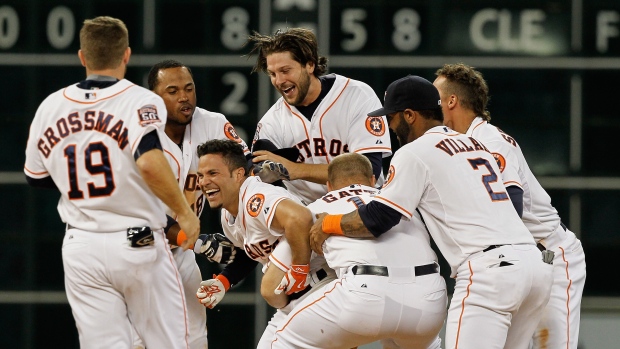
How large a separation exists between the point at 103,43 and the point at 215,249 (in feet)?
5.41

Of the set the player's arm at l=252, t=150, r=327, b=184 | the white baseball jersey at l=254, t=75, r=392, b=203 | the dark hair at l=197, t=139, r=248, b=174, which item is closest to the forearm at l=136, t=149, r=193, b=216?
the dark hair at l=197, t=139, r=248, b=174

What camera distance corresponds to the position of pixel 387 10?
438 inches

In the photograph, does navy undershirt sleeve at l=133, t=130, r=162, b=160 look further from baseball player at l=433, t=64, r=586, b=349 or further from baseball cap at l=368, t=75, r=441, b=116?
baseball player at l=433, t=64, r=586, b=349

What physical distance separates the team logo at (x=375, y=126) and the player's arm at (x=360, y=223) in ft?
3.73

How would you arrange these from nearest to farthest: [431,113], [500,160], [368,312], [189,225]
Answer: [189,225], [368,312], [431,113], [500,160]

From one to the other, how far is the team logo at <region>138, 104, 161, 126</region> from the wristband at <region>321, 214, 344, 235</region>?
0.98 meters

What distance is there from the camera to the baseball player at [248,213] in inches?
229

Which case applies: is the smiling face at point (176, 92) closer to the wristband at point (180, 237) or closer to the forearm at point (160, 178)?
the wristband at point (180, 237)

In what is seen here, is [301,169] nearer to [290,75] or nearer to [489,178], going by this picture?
[290,75]

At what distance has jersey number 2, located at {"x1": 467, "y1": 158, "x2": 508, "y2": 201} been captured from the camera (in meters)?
5.44

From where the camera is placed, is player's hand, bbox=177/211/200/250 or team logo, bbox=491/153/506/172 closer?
player's hand, bbox=177/211/200/250

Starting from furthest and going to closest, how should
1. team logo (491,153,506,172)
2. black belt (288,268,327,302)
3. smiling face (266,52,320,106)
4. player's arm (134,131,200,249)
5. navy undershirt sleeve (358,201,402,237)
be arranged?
smiling face (266,52,320,106) → black belt (288,268,327,302) → team logo (491,153,506,172) → navy undershirt sleeve (358,201,402,237) → player's arm (134,131,200,249)

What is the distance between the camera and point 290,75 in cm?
661

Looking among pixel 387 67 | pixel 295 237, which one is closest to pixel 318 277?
pixel 295 237
